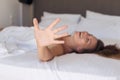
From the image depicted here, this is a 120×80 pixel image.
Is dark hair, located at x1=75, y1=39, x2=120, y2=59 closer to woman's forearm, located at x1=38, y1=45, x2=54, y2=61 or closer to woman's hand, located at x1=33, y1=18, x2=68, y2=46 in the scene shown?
woman's forearm, located at x1=38, y1=45, x2=54, y2=61

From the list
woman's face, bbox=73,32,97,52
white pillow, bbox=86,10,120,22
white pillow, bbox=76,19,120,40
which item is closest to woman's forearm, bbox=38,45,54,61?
woman's face, bbox=73,32,97,52

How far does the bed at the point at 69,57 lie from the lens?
5.75 feet

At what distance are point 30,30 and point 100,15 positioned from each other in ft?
3.55

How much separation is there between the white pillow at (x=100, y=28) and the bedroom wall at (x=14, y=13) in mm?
1223

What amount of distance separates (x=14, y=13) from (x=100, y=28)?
1642 millimetres

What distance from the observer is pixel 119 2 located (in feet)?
11.1

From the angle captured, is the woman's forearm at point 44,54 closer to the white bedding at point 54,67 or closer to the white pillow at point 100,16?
the white bedding at point 54,67

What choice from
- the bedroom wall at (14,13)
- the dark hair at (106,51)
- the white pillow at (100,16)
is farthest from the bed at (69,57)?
the bedroom wall at (14,13)

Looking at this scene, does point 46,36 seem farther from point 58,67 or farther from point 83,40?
point 83,40

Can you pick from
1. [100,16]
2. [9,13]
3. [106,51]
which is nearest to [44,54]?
[106,51]

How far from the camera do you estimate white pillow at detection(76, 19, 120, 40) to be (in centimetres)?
304

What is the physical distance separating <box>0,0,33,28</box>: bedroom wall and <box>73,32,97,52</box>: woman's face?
209 centimetres

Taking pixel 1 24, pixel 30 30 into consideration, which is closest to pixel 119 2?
pixel 30 30

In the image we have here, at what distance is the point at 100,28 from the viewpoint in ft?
10.3
